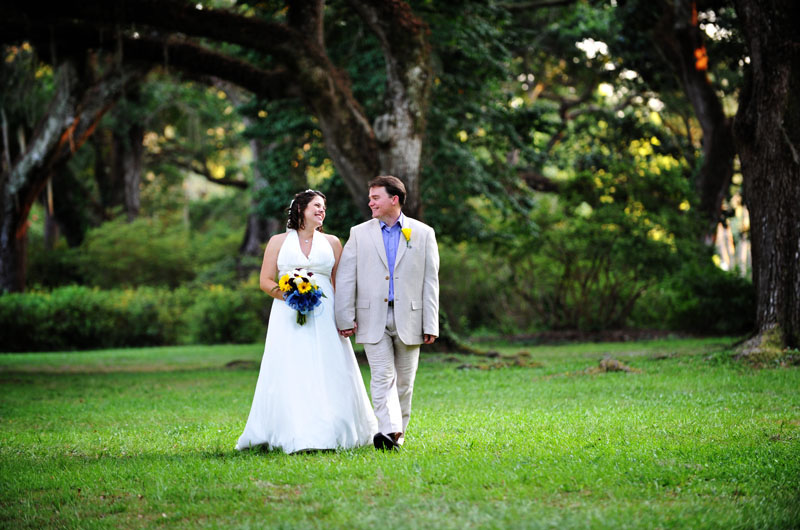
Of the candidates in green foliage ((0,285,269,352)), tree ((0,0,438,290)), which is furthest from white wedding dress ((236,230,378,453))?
green foliage ((0,285,269,352))

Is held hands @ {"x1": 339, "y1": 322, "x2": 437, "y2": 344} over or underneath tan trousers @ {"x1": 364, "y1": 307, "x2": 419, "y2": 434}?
over

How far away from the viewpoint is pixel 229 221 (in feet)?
163

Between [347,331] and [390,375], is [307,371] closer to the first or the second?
[347,331]

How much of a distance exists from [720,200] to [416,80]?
1199 centimetres

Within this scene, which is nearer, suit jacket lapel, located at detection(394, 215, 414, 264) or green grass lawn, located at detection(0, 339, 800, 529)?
green grass lawn, located at detection(0, 339, 800, 529)

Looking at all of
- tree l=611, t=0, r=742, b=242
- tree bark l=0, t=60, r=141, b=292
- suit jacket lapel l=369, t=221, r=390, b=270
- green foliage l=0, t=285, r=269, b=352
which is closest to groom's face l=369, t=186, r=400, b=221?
suit jacket lapel l=369, t=221, r=390, b=270

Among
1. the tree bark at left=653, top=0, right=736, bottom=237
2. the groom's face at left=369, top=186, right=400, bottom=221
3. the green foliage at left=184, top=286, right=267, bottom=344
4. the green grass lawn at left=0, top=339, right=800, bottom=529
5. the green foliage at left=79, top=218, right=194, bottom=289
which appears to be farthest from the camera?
the green foliage at left=79, top=218, right=194, bottom=289

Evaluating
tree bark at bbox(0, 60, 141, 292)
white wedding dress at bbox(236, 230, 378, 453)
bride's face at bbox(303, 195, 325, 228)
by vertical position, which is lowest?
white wedding dress at bbox(236, 230, 378, 453)

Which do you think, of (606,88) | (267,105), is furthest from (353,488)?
(606,88)

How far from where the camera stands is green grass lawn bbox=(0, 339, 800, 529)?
5.00 meters

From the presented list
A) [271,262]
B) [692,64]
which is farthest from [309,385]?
[692,64]

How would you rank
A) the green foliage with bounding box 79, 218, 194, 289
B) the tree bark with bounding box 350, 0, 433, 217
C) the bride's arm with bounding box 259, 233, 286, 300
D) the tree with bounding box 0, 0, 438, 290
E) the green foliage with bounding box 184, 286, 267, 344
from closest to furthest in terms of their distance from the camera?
1. the bride's arm with bounding box 259, 233, 286, 300
2. the tree with bounding box 0, 0, 438, 290
3. the tree bark with bounding box 350, 0, 433, 217
4. the green foliage with bounding box 184, 286, 267, 344
5. the green foliage with bounding box 79, 218, 194, 289

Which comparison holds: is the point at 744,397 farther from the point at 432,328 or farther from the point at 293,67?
the point at 293,67

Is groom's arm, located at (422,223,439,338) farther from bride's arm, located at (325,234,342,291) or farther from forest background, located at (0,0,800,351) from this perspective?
forest background, located at (0,0,800,351)
